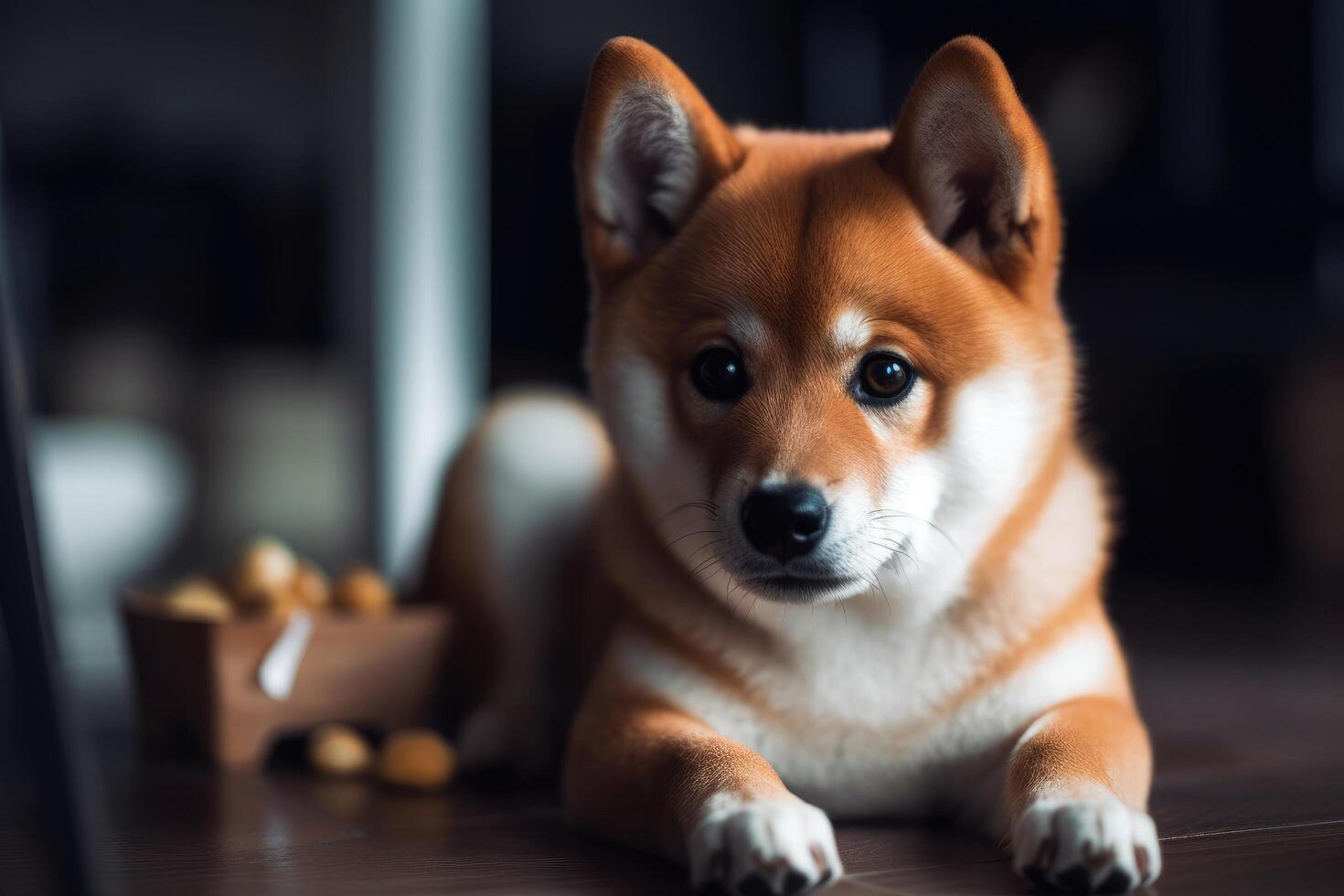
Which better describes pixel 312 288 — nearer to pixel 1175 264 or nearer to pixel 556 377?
pixel 556 377

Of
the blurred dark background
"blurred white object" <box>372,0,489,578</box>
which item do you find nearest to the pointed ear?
the blurred dark background

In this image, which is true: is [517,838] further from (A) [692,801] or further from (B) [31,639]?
(B) [31,639]

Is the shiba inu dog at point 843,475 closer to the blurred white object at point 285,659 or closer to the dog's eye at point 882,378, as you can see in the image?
the dog's eye at point 882,378

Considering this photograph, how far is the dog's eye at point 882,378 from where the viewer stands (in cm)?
112

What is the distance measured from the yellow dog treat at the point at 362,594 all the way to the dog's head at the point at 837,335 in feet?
2.00

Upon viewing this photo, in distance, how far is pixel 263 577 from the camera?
5.64 feet

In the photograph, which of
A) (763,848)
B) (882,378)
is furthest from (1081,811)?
(882,378)

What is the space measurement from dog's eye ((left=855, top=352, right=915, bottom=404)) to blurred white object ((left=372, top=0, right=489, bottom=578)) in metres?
2.57

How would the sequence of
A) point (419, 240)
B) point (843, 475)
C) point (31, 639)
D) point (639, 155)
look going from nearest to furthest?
point (31, 639) → point (843, 475) → point (639, 155) → point (419, 240)

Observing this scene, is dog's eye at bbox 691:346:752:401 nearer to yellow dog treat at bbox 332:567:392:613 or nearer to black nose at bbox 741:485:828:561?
black nose at bbox 741:485:828:561

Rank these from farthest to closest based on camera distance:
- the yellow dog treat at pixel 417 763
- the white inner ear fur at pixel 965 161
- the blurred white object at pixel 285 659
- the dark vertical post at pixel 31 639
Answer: the blurred white object at pixel 285 659 < the yellow dog treat at pixel 417 763 < the white inner ear fur at pixel 965 161 < the dark vertical post at pixel 31 639

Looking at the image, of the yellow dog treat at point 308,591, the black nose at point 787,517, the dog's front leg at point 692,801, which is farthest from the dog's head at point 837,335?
the yellow dog treat at point 308,591

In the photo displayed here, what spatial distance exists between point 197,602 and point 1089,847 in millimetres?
1191

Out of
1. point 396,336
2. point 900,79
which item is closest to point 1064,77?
point 900,79
